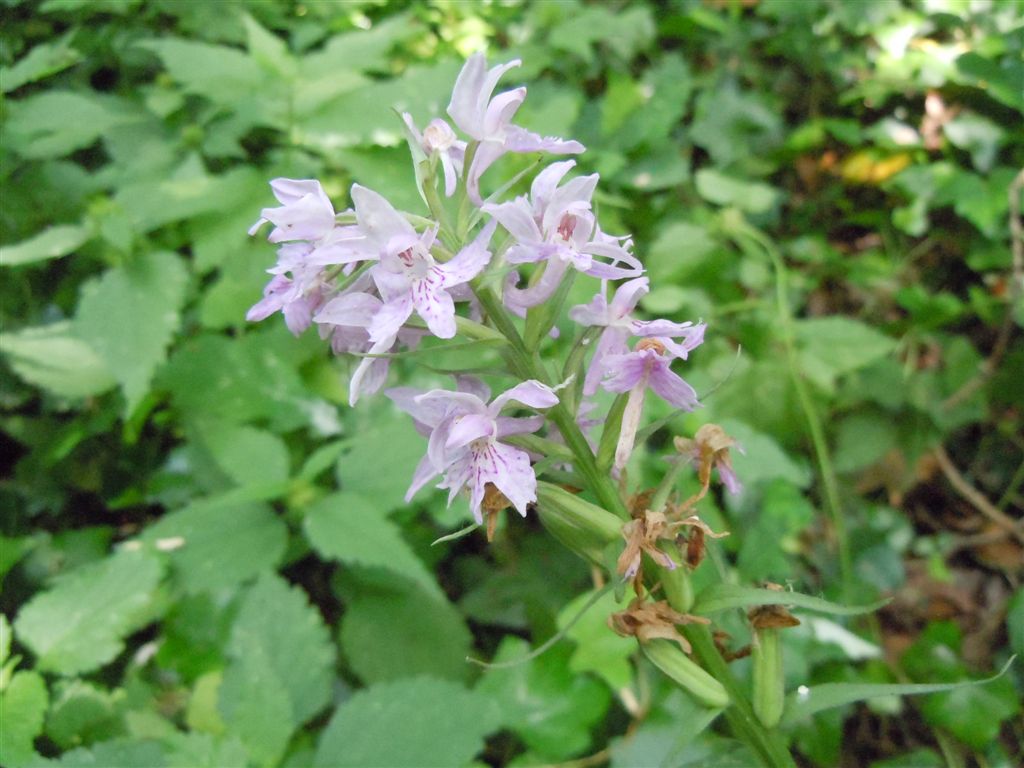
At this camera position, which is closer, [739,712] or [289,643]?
[739,712]

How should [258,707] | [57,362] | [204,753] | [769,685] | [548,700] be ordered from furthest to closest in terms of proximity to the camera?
[57,362] → [548,700] → [258,707] → [204,753] → [769,685]

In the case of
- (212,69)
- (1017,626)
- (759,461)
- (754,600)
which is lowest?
(1017,626)

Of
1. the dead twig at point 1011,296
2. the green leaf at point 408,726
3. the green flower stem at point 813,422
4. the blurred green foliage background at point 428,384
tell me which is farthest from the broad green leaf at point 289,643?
the dead twig at point 1011,296

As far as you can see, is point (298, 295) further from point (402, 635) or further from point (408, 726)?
point (402, 635)

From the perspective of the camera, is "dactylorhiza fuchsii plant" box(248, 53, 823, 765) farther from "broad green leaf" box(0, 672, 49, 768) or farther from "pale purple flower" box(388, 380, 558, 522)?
"broad green leaf" box(0, 672, 49, 768)

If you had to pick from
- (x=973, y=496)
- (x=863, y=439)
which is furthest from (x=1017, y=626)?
(x=973, y=496)

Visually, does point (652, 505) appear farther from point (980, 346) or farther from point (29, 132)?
point (980, 346)

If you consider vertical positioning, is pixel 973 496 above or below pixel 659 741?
below

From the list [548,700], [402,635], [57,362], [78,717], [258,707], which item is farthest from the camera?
[57,362]
